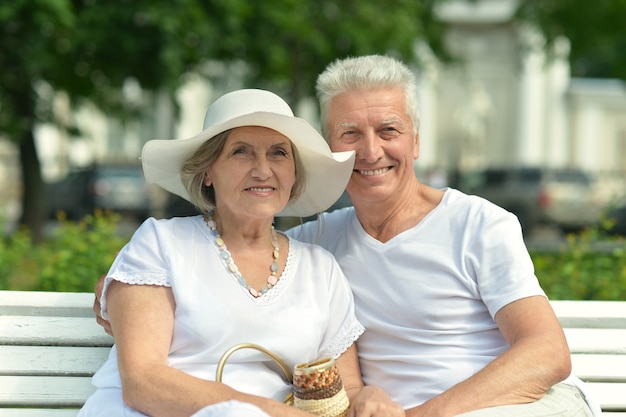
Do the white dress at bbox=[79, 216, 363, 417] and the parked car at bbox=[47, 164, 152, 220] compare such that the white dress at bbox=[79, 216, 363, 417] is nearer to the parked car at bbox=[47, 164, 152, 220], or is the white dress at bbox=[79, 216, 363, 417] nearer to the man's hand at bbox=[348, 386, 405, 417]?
the man's hand at bbox=[348, 386, 405, 417]

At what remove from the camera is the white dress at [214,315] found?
107 inches

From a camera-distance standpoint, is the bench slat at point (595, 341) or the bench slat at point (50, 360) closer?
the bench slat at point (50, 360)

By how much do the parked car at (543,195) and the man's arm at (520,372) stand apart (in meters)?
16.9

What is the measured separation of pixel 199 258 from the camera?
283cm

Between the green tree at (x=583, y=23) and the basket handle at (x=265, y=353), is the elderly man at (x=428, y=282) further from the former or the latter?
the green tree at (x=583, y=23)

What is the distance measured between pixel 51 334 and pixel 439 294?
132 cm

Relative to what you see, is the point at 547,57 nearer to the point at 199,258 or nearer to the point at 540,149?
the point at 199,258

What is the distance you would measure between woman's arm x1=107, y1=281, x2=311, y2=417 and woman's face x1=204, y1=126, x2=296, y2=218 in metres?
0.40

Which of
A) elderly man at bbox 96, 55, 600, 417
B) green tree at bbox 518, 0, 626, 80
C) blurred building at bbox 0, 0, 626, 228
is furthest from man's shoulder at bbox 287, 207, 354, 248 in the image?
blurred building at bbox 0, 0, 626, 228

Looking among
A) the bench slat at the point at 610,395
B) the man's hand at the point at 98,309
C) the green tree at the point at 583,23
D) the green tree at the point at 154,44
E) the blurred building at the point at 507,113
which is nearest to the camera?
the man's hand at the point at 98,309

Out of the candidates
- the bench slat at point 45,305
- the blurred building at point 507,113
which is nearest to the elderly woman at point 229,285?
the bench slat at point 45,305

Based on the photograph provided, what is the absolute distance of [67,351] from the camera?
123 inches

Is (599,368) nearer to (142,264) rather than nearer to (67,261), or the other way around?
(142,264)

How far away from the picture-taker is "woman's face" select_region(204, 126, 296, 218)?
111 inches
